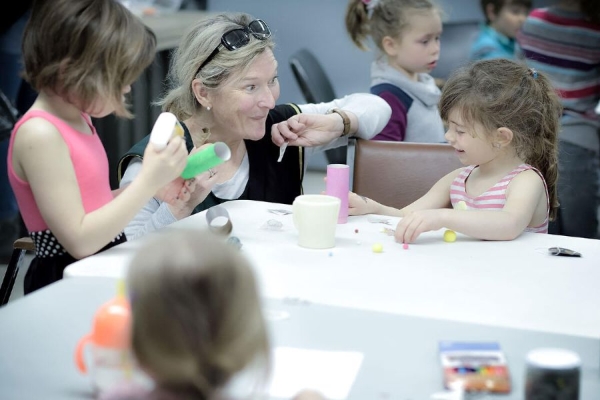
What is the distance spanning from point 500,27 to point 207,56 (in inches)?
85.7

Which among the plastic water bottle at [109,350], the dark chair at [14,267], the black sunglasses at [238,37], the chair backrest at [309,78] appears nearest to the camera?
the plastic water bottle at [109,350]

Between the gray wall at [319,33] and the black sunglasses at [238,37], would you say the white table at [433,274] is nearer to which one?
the black sunglasses at [238,37]

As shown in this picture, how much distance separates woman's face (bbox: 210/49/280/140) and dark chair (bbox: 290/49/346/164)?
110 cm

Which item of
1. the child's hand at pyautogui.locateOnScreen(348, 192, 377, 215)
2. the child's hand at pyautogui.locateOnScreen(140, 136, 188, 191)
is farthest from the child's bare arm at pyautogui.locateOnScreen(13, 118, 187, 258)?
the child's hand at pyautogui.locateOnScreen(348, 192, 377, 215)

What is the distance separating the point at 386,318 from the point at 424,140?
5.23 ft

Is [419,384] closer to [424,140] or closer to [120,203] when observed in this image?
[120,203]

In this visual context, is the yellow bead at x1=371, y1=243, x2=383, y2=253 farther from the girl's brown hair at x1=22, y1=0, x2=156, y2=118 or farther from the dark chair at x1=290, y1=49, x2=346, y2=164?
the dark chair at x1=290, y1=49, x2=346, y2=164

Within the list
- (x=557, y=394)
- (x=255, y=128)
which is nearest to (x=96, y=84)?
(x=255, y=128)

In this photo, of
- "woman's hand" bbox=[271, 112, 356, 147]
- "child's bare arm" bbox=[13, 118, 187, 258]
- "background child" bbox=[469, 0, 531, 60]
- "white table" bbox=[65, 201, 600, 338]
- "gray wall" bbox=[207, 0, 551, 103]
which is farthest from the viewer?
"gray wall" bbox=[207, 0, 551, 103]

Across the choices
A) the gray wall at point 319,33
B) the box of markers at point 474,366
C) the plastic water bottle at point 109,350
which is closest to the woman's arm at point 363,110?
the box of markers at point 474,366

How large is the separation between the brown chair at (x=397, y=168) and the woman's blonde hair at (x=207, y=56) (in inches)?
15.1

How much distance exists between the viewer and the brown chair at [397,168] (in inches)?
82.8

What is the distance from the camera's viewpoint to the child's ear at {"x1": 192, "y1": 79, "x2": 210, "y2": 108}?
1.94 m

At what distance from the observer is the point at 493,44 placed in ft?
11.8
